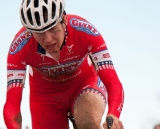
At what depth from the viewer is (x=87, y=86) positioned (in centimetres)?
835

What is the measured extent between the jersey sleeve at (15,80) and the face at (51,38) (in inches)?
22.3

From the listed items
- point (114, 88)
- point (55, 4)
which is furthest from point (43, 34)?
point (114, 88)

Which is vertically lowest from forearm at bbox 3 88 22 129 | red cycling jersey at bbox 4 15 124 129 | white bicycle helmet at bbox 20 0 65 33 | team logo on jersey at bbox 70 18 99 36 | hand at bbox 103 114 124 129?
hand at bbox 103 114 124 129

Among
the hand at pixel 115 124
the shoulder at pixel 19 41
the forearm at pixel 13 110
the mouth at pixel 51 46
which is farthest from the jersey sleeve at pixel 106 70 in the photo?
the forearm at pixel 13 110

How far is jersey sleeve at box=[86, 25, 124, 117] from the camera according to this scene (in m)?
6.97

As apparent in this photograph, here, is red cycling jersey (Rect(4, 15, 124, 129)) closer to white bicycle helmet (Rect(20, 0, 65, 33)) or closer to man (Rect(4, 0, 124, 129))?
man (Rect(4, 0, 124, 129))

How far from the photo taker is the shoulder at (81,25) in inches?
303

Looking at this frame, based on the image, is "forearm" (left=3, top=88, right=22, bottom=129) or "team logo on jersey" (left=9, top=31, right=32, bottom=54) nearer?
"forearm" (left=3, top=88, right=22, bottom=129)

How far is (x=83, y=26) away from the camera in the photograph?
784 centimetres

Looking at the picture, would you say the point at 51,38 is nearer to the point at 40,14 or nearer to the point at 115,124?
the point at 40,14

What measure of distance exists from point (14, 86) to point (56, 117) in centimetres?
133

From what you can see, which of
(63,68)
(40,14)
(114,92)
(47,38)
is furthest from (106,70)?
(40,14)

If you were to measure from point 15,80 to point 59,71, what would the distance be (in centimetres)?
89

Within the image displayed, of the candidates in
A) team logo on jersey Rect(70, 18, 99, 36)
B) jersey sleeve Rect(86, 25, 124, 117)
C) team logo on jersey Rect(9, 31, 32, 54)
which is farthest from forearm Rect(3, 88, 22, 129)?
team logo on jersey Rect(70, 18, 99, 36)
